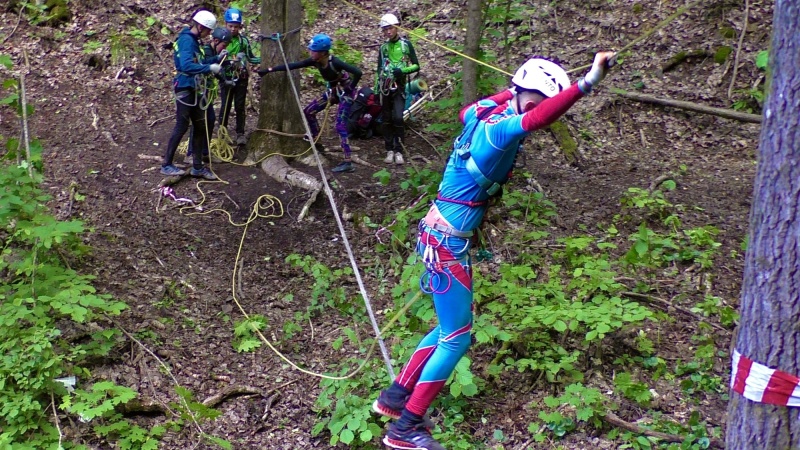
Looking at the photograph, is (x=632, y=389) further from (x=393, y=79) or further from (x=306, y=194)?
(x=393, y=79)

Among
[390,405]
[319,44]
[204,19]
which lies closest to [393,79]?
[319,44]

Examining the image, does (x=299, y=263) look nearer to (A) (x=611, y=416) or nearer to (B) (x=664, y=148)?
(A) (x=611, y=416)

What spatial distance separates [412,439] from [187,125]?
16.9 ft

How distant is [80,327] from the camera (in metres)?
5.12

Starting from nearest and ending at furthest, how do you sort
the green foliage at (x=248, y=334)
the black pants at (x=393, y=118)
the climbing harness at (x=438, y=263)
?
the climbing harness at (x=438, y=263), the green foliage at (x=248, y=334), the black pants at (x=393, y=118)

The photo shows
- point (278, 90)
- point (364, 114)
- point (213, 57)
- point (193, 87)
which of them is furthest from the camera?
point (364, 114)

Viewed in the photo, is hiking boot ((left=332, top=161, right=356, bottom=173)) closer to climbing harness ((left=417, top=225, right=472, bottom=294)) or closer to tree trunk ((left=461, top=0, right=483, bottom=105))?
tree trunk ((left=461, top=0, right=483, bottom=105))

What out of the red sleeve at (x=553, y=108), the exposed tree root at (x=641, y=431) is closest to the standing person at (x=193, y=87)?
the red sleeve at (x=553, y=108)

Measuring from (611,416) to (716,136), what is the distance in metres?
6.33

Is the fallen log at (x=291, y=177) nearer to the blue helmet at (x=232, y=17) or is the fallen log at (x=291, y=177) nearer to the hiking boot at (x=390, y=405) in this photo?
the blue helmet at (x=232, y=17)

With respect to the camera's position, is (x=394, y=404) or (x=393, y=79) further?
(x=393, y=79)

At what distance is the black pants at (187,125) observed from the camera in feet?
25.1

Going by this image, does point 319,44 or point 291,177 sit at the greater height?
point 319,44

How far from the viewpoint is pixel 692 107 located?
9453mm
